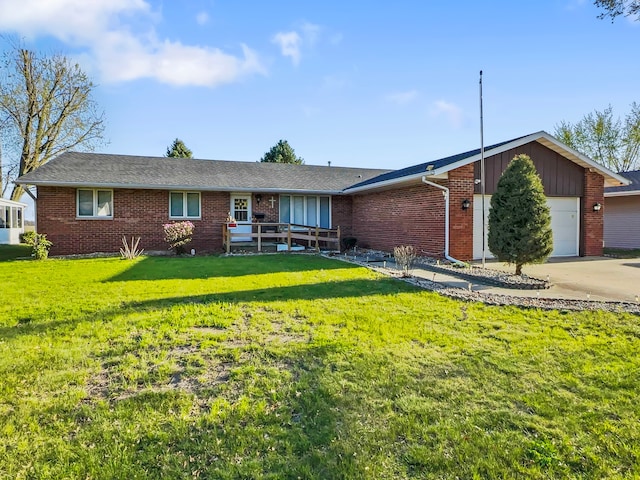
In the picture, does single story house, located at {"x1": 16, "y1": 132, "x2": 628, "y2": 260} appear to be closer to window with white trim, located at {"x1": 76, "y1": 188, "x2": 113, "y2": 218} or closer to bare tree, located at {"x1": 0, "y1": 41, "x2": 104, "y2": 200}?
window with white trim, located at {"x1": 76, "y1": 188, "x2": 113, "y2": 218}

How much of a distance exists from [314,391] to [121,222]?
43.6 feet

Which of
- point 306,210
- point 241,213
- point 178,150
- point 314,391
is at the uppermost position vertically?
point 178,150

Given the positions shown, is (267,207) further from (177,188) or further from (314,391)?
(314,391)

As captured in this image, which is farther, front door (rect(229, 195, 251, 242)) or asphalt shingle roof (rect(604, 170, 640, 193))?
asphalt shingle roof (rect(604, 170, 640, 193))

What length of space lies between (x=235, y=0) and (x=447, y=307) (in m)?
8.58

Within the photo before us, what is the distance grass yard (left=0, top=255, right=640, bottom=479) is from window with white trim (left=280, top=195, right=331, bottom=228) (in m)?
10.6

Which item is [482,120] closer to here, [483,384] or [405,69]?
[405,69]

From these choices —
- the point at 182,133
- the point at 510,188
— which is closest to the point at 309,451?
the point at 510,188

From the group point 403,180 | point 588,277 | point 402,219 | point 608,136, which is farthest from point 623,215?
point 608,136

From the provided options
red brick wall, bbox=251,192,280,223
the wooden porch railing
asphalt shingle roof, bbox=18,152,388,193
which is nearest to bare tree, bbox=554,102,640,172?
asphalt shingle roof, bbox=18,152,388,193

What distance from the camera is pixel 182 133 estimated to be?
1272 inches

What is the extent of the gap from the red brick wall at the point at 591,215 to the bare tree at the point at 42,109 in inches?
1085

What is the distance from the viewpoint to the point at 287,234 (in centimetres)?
1462

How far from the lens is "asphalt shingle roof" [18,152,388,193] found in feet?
44.9
